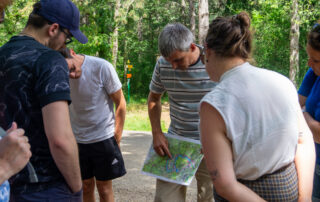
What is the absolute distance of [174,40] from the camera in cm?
287

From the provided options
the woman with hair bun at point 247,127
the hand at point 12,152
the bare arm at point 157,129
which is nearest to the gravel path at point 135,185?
the bare arm at point 157,129

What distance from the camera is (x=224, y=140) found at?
1.52 m

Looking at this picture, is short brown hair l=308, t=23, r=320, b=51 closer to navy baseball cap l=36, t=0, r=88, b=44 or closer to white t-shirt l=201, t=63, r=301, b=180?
white t-shirt l=201, t=63, r=301, b=180

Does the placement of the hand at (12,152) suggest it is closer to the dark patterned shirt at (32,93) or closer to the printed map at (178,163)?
the dark patterned shirt at (32,93)

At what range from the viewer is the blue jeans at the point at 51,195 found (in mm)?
1826

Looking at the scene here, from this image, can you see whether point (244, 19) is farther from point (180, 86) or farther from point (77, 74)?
point (77, 74)

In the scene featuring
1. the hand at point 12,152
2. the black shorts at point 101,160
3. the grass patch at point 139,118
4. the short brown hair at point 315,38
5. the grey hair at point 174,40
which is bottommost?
the grass patch at point 139,118

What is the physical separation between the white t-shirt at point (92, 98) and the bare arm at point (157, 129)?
354 millimetres

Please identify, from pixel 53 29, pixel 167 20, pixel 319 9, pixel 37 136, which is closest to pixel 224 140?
pixel 37 136

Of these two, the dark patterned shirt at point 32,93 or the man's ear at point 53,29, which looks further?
the man's ear at point 53,29

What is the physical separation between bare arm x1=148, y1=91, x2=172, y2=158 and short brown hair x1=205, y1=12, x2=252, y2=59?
1407mm

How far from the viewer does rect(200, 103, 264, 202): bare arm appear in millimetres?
1505

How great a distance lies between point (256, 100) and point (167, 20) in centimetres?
2912

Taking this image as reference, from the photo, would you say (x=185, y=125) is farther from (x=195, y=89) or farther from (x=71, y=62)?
(x=71, y=62)
